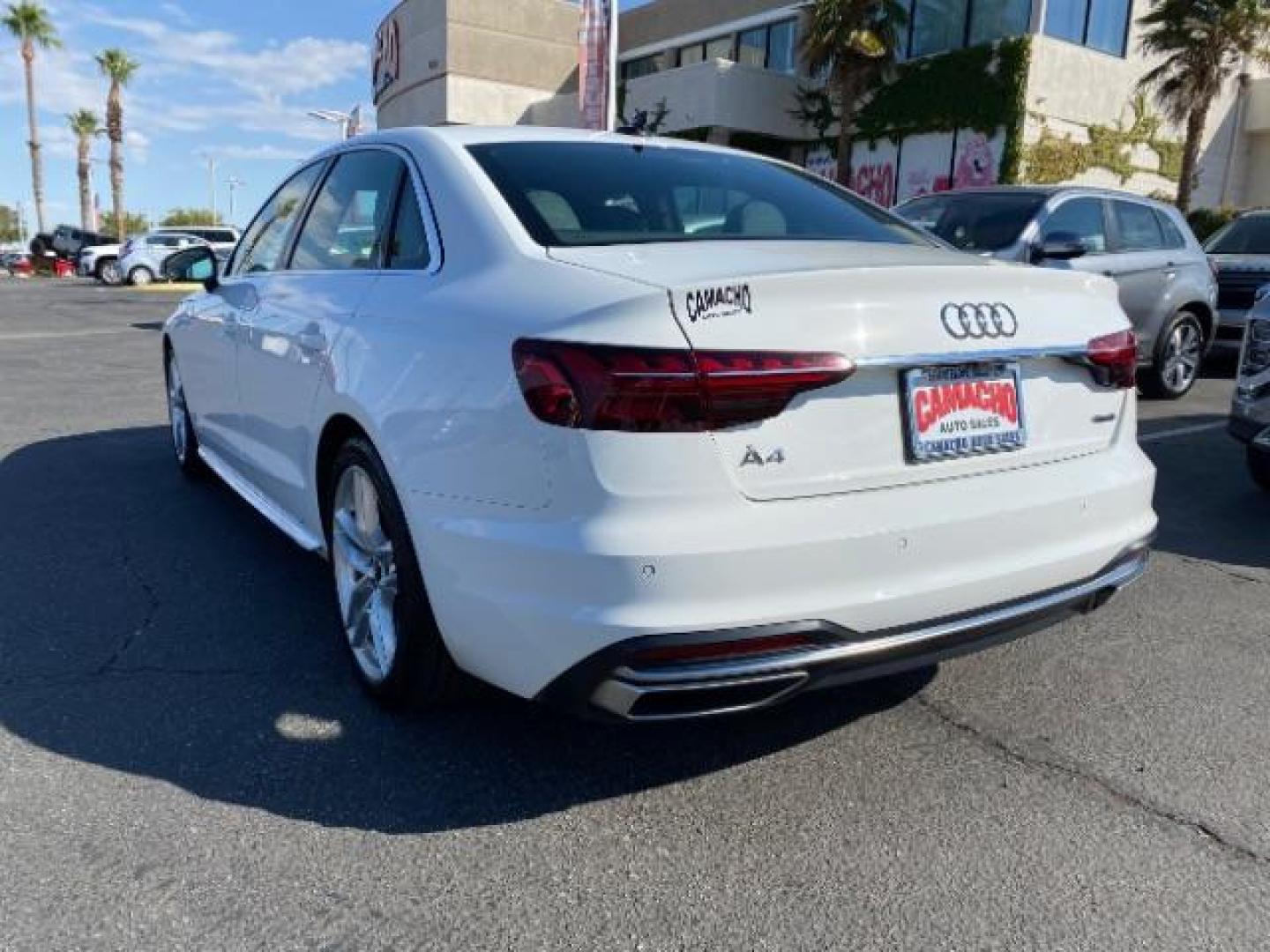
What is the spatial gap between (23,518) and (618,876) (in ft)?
12.8

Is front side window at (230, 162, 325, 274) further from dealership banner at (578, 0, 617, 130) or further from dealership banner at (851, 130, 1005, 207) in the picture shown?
dealership banner at (851, 130, 1005, 207)

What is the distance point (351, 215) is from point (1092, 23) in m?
23.9

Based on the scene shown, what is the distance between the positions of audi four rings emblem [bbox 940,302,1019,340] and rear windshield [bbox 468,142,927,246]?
0.61 meters

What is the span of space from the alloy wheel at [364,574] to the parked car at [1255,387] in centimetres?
427

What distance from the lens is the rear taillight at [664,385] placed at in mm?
2088

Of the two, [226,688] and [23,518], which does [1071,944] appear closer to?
[226,688]

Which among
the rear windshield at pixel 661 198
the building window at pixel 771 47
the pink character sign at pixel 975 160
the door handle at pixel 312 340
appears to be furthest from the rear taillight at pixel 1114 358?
the building window at pixel 771 47

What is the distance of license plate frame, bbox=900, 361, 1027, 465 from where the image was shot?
2.33m

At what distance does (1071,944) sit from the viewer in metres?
2.06

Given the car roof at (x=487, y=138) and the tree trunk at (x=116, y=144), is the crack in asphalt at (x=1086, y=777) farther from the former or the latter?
the tree trunk at (x=116, y=144)

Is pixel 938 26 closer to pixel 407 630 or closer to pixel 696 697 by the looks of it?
pixel 407 630

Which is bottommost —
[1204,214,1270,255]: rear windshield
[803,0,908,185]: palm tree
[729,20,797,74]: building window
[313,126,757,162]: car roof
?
[313,126,757,162]: car roof

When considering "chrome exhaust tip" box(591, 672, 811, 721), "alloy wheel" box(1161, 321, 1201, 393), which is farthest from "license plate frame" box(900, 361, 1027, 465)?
"alloy wheel" box(1161, 321, 1201, 393)

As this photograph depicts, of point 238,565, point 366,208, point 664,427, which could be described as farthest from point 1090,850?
point 238,565
